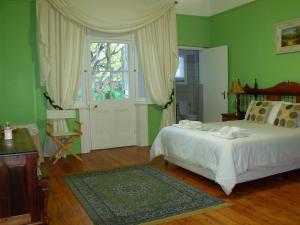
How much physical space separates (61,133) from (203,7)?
3.90 metres

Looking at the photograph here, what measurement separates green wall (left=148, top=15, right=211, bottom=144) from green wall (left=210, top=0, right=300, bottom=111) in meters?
0.26

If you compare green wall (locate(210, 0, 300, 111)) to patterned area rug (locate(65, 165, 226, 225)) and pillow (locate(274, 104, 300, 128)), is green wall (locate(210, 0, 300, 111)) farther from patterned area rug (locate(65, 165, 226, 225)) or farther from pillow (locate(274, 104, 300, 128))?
patterned area rug (locate(65, 165, 226, 225))

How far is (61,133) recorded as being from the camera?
193 inches

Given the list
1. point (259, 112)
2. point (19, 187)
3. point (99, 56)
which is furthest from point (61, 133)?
point (259, 112)

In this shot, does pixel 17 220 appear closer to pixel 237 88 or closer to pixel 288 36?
pixel 237 88

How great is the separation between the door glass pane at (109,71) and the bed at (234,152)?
1.76m

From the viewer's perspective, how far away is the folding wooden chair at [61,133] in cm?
481

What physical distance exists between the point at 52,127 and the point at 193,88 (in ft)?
13.8

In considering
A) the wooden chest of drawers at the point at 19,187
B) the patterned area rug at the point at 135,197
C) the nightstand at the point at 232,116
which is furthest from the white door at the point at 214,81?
the wooden chest of drawers at the point at 19,187

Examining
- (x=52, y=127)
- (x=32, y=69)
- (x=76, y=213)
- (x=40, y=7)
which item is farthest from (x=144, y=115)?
(x=76, y=213)

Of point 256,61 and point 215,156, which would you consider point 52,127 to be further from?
point 256,61

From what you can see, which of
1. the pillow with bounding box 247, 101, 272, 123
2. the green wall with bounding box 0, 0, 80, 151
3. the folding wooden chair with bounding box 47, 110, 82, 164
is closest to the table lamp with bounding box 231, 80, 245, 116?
the pillow with bounding box 247, 101, 272, 123

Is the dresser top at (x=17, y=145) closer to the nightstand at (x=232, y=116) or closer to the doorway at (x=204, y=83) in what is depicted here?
the nightstand at (x=232, y=116)

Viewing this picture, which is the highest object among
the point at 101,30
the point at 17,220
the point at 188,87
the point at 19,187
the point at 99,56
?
the point at 101,30
